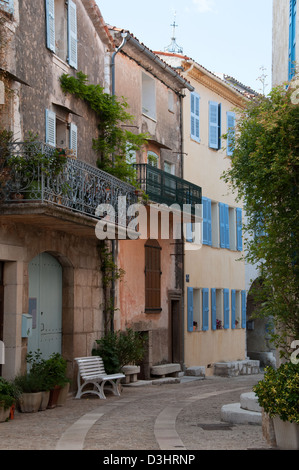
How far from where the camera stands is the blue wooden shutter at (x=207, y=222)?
25.1m

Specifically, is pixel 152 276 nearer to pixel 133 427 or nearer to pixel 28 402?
pixel 28 402

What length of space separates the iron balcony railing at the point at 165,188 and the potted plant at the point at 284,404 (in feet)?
33.4

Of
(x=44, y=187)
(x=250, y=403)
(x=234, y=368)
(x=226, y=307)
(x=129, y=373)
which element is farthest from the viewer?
(x=226, y=307)

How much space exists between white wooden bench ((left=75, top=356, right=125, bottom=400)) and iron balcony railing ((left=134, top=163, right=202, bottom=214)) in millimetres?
4935

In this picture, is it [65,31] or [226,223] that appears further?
[226,223]

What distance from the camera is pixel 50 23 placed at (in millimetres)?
15406

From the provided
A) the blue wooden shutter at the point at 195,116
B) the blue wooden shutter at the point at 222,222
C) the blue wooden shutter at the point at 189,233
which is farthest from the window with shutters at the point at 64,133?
the blue wooden shutter at the point at 222,222

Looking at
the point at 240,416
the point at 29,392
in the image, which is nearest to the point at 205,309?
the point at 29,392

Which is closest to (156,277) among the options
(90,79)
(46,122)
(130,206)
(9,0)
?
(130,206)

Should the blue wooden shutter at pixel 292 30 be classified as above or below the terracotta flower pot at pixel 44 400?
above

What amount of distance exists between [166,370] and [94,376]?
6.07 metres

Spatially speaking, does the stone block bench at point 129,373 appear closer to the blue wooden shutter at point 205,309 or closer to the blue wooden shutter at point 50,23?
the blue wooden shutter at point 205,309

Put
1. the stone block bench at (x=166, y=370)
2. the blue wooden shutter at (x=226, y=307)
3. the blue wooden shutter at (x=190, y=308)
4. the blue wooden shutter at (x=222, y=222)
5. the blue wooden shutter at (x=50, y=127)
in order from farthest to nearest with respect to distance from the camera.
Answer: the blue wooden shutter at (x=226, y=307), the blue wooden shutter at (x=222, y=222), the blue wooden shutter at (x=190, y=308), the stone block bench at (x=166, y=370), the blue wooden shutter at (x=50, y=127)

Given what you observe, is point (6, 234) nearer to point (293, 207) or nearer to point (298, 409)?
point (293, 207)
